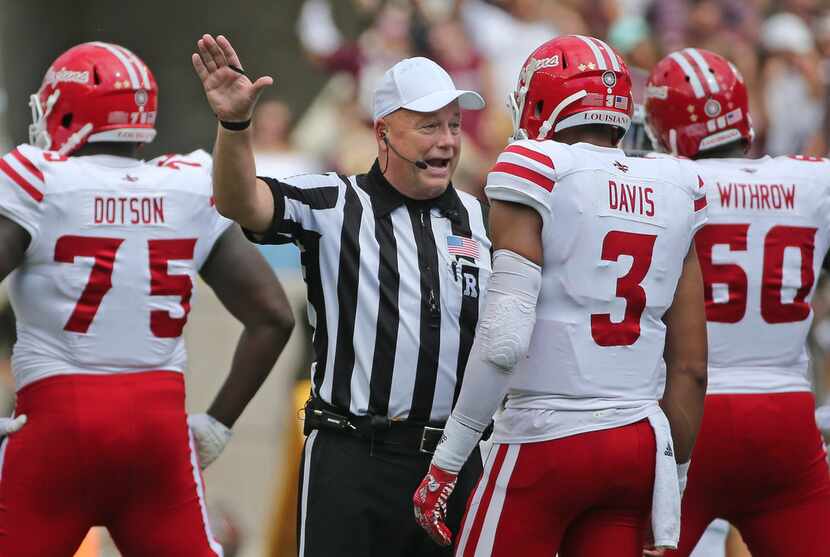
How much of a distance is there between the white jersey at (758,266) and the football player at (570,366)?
0.81 m

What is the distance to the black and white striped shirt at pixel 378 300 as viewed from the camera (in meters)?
3.78

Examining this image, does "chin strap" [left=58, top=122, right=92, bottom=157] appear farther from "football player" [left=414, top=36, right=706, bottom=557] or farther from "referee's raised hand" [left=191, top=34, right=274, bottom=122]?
"football player" [left=414, top=36, right=706, bottom=557]

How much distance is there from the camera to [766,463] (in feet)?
13.6

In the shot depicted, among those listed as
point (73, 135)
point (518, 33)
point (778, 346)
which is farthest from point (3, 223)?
point (518, 33)

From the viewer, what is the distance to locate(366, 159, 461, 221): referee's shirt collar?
13.0ft

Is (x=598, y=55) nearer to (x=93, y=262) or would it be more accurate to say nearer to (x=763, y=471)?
(x=763, y=471)

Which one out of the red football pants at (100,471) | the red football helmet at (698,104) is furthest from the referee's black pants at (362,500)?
the red football helmet at (698,104)

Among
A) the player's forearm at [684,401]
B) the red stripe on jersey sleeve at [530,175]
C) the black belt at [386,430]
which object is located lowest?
the black belt at [386,430]

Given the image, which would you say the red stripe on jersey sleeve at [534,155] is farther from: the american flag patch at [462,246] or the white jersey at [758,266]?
the white jersey at [758,266]

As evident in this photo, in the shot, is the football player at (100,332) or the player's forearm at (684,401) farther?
the football player at (100,332)

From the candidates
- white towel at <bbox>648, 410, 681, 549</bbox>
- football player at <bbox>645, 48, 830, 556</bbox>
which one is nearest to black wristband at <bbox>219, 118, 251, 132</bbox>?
white towel at <bbox>648, 410, 681, 549</bbox>

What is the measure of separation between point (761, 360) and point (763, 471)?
34 centimetres

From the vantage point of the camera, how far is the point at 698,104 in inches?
175

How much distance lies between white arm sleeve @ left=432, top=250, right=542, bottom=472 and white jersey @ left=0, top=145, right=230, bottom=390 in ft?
3.96
